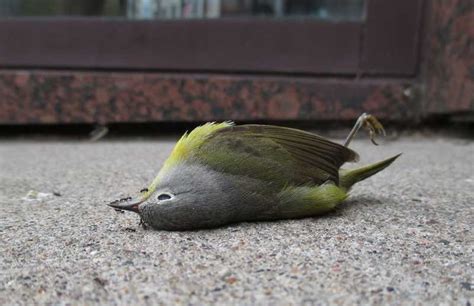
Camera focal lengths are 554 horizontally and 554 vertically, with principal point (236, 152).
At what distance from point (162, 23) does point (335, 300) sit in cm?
231

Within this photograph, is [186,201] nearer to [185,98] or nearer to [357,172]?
[357,172]

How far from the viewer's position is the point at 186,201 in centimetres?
118

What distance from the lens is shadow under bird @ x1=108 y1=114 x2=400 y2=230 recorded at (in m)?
1.19

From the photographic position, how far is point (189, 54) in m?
2.96

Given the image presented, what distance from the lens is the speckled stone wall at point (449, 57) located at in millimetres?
2646

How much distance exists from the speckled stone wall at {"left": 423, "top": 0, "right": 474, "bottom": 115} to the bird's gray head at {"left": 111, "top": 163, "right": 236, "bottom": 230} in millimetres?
1873

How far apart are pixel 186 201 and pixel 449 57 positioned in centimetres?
201

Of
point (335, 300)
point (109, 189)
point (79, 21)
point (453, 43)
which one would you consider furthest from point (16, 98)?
point (335, 300)

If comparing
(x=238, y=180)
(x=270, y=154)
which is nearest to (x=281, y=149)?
(x=270, y=154)

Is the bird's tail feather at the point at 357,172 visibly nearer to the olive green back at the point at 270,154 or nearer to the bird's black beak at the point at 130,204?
the olive green back at the point at 270,154

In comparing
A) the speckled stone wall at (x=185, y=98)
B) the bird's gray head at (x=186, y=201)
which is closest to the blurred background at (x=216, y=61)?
the speckled stone wall at (x=185, y=98)

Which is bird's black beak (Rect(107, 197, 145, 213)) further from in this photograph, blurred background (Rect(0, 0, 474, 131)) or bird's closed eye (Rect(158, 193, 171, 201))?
blurred background (Rect(0, 0, 474, 131))

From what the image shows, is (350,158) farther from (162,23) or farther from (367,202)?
(162,23)

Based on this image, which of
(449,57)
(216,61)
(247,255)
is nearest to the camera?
(247,255)
